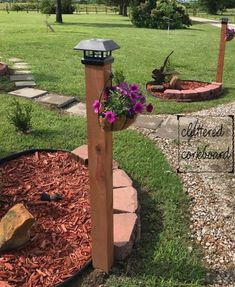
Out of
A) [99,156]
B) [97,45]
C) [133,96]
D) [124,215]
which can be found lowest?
[124,215]

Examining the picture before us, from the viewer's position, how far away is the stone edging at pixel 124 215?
2688 millimetres

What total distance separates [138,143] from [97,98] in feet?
7.95

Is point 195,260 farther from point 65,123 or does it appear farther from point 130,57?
point 130,57

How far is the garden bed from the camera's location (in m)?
6.42

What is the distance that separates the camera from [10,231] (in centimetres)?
256

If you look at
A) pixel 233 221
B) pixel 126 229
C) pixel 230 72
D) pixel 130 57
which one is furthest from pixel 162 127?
pixel 130 57

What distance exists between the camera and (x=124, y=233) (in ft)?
9.07

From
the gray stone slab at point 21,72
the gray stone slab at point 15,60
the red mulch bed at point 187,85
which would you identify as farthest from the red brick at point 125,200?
the gray stone slab at point 15,60

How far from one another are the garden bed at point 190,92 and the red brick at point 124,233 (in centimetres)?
380

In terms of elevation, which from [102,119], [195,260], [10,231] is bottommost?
[195,260]

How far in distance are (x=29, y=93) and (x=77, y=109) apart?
1.01 m

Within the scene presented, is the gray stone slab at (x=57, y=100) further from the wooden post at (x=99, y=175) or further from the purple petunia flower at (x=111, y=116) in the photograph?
the purple petunia flower at (x=111, y=116)

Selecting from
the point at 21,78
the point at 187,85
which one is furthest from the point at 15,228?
the point at 187,85

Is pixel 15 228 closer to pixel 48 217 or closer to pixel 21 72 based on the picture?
pixel 48 217
